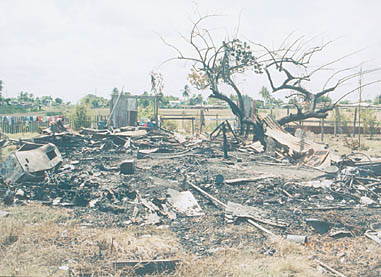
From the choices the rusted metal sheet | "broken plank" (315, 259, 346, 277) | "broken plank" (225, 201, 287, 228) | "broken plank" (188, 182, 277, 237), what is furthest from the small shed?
"broken plank" (315, 259, 346, 277)

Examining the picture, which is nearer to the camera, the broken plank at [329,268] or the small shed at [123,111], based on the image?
the broken plank at [329,268]

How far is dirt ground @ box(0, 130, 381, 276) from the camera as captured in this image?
459 cm

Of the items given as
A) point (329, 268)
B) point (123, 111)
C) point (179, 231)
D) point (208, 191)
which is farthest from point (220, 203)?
point (123, 111)

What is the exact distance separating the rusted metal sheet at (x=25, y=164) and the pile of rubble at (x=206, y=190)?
2cm

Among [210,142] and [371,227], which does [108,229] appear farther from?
[210,142]

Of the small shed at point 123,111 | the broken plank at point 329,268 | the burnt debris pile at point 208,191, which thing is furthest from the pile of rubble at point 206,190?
the small shed at point 123,111

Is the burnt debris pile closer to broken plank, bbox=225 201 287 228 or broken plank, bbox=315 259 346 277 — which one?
broken plank, bbox=225 201 287 228

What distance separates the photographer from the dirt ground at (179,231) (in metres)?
4.59

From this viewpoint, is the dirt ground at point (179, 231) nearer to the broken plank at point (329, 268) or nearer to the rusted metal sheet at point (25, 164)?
the broken plank at point (329, 268)

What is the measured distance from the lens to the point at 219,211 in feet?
22.6

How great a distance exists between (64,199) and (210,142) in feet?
30.9

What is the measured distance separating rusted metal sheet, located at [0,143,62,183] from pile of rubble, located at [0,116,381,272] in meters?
0.02

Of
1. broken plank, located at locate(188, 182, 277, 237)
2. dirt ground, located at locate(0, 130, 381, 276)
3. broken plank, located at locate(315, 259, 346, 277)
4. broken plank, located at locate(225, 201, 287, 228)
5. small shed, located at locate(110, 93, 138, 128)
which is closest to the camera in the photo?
broken plank, located at locate(315, 259, 346, 277)

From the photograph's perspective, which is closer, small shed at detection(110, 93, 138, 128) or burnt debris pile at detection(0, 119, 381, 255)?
burnt debris pile at detection(0, 119, 381, 255)
